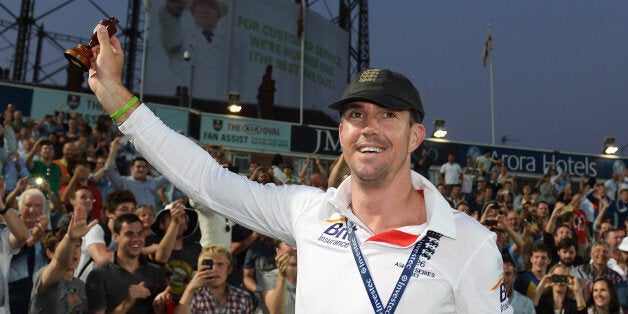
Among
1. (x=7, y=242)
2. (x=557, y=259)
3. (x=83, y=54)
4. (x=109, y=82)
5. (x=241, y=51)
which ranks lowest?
(x=557, y=259)

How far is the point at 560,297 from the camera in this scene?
7875 millimetres

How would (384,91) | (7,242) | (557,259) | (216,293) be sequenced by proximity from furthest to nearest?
(557,259), (216,293), (7,242), (384,91)

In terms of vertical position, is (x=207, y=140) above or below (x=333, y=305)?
above

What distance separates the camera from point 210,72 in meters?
32.2

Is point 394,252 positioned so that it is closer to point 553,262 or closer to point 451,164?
point 553,262

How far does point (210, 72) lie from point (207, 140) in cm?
1281

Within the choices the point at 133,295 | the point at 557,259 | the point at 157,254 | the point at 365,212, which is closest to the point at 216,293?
the point at 157,254

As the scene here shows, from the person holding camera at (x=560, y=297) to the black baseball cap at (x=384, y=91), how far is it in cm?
587

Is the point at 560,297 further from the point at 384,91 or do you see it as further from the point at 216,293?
the point at 384,91

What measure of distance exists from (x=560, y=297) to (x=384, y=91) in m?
6.39

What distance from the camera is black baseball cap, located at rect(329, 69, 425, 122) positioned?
2498 millimetres

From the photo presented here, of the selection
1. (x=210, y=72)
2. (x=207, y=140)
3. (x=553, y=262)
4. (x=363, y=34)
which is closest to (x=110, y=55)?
(x=553, y=262)

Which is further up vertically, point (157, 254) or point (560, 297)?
point (157, 254)

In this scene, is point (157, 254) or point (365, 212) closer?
point (365, 212)
